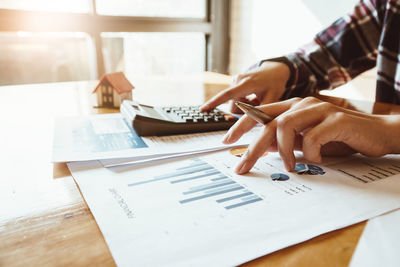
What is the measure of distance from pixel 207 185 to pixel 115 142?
0.22 metres

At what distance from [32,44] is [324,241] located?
2.44m

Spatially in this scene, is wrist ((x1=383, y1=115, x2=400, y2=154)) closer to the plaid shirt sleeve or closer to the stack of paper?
the stack of paper

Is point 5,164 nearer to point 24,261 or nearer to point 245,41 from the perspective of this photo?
point 24,261

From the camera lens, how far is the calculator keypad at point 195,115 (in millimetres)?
637

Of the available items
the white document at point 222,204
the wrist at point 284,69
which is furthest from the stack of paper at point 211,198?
the wrist at point 284,69

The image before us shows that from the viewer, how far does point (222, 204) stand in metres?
0.34

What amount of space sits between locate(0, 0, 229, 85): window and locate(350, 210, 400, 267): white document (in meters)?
2.18

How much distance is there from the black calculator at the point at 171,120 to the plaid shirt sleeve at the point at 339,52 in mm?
321

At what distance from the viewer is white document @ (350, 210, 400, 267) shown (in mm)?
259

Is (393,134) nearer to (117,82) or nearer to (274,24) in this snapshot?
(117,82)

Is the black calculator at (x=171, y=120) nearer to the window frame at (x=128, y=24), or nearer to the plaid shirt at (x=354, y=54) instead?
the plaid shirt at (x=354, y=54)

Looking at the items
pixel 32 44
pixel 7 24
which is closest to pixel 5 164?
pixel 7 24

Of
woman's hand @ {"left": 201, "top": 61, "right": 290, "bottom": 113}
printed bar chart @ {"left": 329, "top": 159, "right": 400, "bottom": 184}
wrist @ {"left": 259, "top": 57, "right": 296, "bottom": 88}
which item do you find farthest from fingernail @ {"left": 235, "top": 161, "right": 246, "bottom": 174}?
wrist @ {"left": 259, "top": 57, "right": 296, "bottom": 88}

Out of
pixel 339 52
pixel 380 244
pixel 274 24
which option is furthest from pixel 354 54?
pixel 274 24
